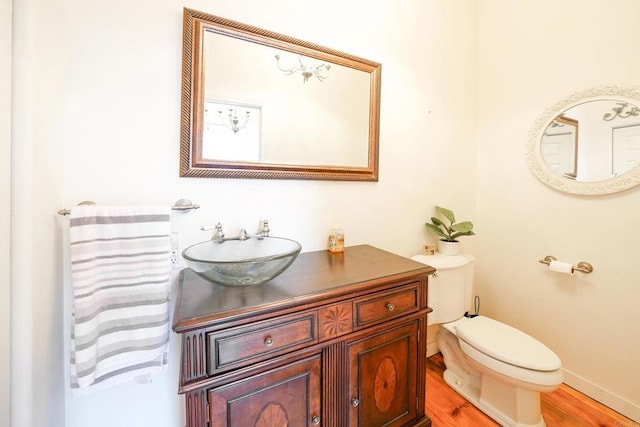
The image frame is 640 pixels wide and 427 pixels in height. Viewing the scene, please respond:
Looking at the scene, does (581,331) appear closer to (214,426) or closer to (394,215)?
(394,215)

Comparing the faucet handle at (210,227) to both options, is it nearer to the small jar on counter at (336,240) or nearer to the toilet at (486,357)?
the small jar on counter at (336,240)

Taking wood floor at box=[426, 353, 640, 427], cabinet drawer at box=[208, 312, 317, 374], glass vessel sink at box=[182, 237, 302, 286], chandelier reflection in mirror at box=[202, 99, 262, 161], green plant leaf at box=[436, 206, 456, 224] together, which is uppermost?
chandelier reflection in mirror at box=[202, 99, 262, 161]

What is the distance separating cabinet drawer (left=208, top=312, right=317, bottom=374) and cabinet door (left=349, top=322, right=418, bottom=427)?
220 mm

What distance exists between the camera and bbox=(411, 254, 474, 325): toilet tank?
60.0 inches

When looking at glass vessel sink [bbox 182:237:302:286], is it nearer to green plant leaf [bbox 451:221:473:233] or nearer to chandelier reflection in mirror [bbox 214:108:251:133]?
chandelier reflection in mirror [bbox 214:108:251:133]

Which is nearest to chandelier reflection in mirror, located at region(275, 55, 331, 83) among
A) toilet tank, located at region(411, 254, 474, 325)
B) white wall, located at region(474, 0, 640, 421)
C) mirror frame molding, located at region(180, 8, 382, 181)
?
mirror frame molding, located at region(180, 8, 382, 181)

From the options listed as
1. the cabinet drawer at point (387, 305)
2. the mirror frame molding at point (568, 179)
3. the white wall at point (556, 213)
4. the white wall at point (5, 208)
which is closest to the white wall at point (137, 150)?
the white wall at point (5, 208)

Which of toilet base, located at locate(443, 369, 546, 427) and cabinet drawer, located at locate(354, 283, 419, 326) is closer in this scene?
cabinet drawer, located at locate(354, 283, 419, 326)

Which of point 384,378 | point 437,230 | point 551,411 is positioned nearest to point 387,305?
point 384,378

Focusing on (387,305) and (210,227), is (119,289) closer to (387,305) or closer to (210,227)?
(210,227)

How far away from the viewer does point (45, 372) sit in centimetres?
83

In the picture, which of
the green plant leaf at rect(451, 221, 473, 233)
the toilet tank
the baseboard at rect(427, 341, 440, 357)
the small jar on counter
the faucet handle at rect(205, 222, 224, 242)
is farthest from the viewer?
the baseboard at rect(427, 341, 440, 357)

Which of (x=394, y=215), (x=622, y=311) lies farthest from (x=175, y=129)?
(x=622, y=311)

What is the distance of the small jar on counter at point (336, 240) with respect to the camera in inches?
54.0
